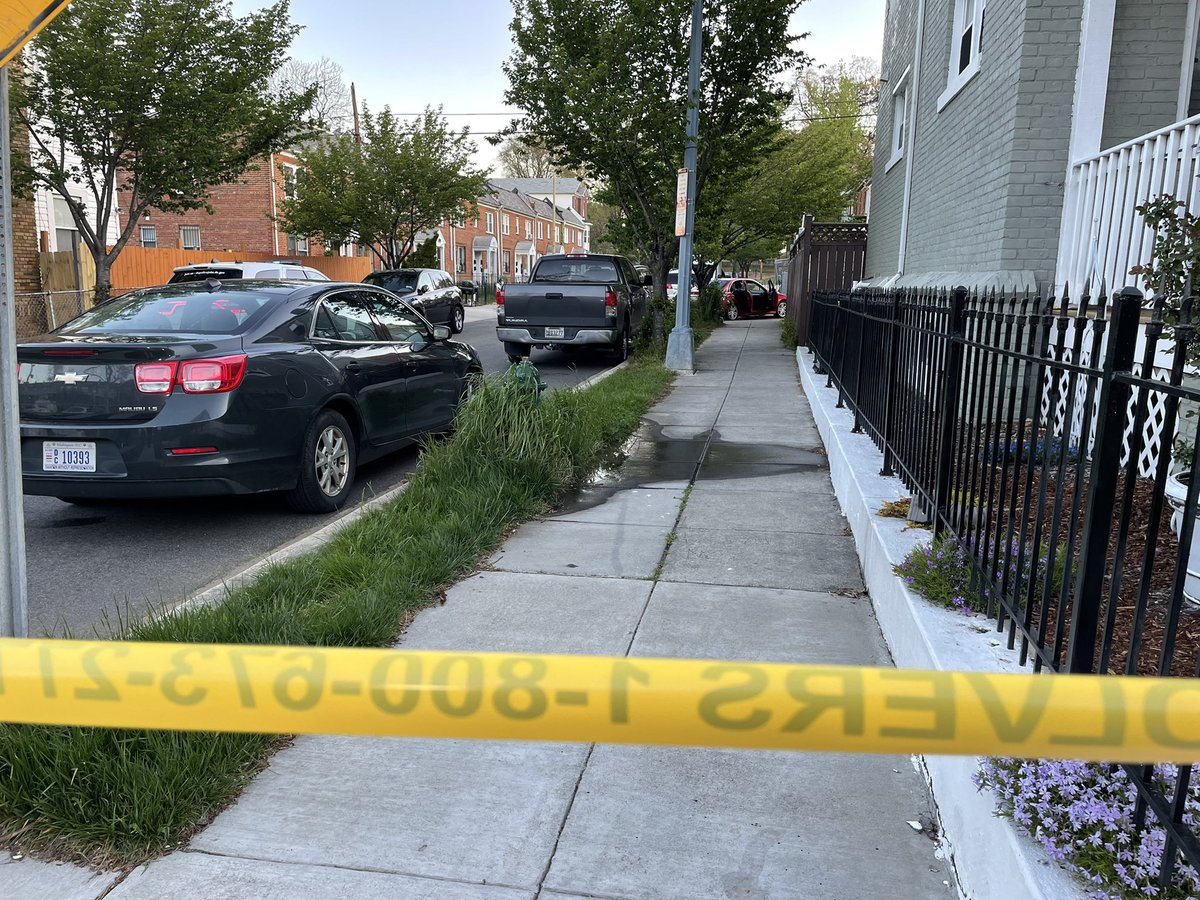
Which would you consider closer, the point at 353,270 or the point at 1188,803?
the point at 1188,803

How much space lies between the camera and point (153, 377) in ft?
17.4

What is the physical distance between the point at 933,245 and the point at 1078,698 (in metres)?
9.96

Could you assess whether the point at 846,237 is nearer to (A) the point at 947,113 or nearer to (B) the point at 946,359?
(A) the point at 947,113

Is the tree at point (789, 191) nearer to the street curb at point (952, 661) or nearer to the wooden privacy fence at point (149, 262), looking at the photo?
the wooden privacy fence at point (149, 262)

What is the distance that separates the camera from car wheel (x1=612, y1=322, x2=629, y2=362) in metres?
15.5

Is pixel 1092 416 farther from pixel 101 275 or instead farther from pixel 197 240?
pixel 197 240

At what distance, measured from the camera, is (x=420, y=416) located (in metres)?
7.53

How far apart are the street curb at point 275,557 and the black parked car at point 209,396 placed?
366 millimetres

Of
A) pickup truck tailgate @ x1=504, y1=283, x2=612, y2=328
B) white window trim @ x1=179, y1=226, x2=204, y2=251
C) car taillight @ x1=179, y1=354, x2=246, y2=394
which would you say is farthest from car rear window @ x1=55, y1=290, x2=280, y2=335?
white window trim @ x1=179, y1=226, x2=204, y2=251

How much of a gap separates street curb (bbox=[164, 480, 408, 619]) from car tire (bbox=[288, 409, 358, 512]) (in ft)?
0.55

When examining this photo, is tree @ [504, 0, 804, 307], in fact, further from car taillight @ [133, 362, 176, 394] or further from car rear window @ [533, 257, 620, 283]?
car taillight @ [133, 362, 176, 394]

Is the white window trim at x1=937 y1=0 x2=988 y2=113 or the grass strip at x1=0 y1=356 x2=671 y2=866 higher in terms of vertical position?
the white window trim at x1=937 y1=0 x2=988 y2=113

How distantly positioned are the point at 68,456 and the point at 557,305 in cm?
987

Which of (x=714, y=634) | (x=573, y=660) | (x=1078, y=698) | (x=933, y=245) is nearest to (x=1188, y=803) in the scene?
(x=1078, y=698)
